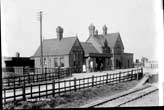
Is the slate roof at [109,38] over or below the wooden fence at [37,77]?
over

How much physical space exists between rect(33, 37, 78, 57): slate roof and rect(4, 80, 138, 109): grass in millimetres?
544

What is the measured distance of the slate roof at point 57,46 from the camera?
8.46ft

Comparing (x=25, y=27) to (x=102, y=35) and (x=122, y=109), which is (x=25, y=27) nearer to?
(x=102, y=35)

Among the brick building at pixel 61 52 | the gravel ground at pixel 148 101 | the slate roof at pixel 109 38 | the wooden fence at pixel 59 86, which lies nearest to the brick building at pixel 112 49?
the slate roof at pixel 109 38

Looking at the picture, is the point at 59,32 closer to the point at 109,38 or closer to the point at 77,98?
the point at 109,38

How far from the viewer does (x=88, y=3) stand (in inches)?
105

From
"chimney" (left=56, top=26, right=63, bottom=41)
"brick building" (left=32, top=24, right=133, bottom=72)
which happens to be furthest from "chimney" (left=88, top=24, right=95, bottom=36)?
"chimney" (left=56, top=26, right=63, bottom=41)

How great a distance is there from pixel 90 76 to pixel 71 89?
0.31 metres

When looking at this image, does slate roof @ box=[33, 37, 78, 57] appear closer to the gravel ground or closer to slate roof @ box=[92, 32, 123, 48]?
slate roof @ box=[92, 32, 123, 48]

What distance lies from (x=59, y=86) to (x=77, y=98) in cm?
27

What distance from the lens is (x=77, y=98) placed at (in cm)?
266

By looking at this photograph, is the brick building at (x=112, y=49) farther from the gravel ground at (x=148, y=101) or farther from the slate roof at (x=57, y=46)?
the gravel ground at (x=148, y=101)

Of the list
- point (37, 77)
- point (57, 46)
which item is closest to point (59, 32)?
point (57, 46)

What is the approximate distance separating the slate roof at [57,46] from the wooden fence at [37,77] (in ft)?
0.72
